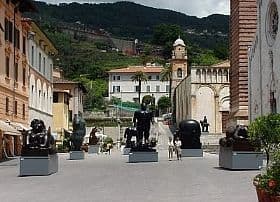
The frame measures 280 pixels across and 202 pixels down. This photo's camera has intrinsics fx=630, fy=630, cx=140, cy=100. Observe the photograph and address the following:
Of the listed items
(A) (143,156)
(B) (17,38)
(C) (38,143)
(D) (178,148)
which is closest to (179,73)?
(B) (17,38)

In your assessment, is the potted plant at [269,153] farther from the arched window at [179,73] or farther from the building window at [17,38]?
the arched window at [179,73]

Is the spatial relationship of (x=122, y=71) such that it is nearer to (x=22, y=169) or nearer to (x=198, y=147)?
(x=198, y=147)

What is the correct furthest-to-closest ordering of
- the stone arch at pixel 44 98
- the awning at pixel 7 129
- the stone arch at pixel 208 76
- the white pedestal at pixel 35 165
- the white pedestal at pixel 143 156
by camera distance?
the stone arch at pixel 208 76 < the stone arch at pixel 44 98 < the awning at pixel 7 129 < the white pedestal at pixel 143 156 < the white pedestal at pixel 35 165

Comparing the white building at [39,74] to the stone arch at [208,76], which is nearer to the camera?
the white building at [39,74]

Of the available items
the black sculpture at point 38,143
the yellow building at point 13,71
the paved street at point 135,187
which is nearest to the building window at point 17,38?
the yellow building at point 13,71

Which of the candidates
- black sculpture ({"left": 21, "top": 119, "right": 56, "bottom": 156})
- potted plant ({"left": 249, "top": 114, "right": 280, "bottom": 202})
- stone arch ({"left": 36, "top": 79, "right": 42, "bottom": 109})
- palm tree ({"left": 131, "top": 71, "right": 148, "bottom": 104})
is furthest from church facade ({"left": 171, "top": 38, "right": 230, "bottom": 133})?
palm tree ({"left": 131, "top": 71, "right": 148, "bottom": 104})

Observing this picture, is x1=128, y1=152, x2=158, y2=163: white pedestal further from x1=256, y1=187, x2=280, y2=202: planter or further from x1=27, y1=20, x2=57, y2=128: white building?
x1=256, y1=187, x2=280, y2=202: planter

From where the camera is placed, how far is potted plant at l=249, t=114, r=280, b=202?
9.65 m

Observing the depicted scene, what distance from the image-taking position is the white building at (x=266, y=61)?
1340 inches

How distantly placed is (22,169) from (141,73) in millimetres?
116061

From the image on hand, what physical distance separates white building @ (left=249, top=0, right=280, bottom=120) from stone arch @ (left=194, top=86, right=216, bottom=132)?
29122 millimetres

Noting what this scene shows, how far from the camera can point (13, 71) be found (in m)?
41.4

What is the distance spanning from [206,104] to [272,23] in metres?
34.5

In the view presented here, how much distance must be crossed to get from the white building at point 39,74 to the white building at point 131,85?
81844mm
